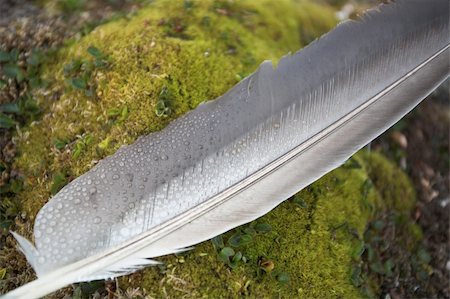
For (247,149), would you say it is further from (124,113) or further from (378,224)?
(378,224)

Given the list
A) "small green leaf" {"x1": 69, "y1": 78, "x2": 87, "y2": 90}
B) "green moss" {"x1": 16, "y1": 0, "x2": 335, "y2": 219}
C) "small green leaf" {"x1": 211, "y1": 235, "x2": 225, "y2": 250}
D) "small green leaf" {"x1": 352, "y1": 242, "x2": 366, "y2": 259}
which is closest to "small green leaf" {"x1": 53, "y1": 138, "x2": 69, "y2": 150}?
"green moss" {"x1": 16, "y1": 0, "x2": 335, "y2": 219}

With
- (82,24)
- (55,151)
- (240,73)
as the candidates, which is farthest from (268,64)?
(82,24)

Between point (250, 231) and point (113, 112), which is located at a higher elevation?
point (113, 112)

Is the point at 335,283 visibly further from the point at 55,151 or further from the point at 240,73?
the point at 55,151

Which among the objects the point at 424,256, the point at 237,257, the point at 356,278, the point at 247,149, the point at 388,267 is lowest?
the point at 424,256

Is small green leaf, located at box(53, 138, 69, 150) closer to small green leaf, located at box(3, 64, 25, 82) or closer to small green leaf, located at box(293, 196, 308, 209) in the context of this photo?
small green leaf, located at box(3, 64, 25, 82)

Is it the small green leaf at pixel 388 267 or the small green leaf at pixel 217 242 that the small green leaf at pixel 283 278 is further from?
the small green leaf at pixel 388 267

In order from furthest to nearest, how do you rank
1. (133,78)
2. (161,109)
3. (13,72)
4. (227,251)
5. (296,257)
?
1. (13,72)
2. (133,78)
3. (161,109)
4. (296,257)
5. (227,251)

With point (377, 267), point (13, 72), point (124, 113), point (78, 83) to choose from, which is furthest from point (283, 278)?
point (13, 72)
